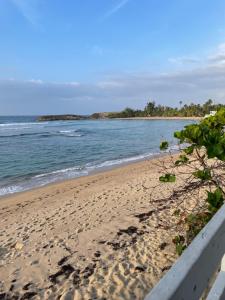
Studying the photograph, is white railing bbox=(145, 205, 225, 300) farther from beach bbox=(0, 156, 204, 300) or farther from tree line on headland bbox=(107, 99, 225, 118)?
tree line on headland bbox=(107, 99, 225, 118)

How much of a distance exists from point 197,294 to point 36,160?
20.7 m

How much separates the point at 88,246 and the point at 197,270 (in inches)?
197

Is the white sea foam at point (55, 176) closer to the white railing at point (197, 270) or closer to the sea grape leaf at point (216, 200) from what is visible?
the sea grape leaf at point (216, 200)

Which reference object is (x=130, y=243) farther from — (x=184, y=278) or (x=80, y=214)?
(x=184, y=278)

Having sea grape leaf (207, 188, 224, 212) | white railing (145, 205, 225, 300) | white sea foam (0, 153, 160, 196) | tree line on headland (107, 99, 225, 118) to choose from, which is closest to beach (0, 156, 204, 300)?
sea grape leaf (207, 188, 224, 212)

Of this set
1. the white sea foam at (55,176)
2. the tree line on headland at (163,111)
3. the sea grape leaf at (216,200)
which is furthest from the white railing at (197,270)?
the tree line on headland at (163,111)

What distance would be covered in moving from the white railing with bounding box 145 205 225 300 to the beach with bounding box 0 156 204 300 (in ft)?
9.79

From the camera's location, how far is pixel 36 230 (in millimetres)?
7574

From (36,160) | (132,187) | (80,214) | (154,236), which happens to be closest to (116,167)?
(36,160)

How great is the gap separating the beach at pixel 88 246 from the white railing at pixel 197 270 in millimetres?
2983

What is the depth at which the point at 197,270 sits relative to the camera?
1.39m

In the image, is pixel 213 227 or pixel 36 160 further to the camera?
pixel 36 160

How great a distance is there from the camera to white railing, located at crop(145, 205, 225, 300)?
3.78 feet

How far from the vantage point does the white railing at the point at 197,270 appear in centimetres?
115
